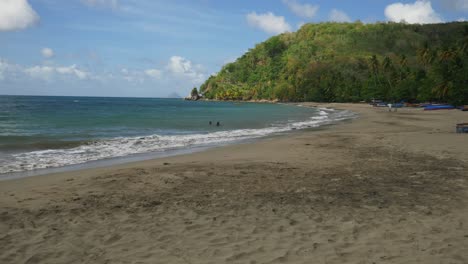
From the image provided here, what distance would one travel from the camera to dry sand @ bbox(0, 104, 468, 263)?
5328 millimetres

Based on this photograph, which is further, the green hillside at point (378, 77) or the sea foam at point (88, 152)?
the green hillside at point (378, 77)

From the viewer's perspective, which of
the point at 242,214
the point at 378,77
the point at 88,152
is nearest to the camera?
the point at 242,214

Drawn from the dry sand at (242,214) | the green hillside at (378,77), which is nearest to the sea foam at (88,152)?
the dry sand at (242,214)

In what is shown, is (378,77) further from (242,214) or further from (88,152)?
(242,214)

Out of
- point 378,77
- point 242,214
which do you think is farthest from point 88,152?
point 378,77

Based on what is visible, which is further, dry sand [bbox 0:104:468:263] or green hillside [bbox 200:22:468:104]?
green hillside [bbox 200:22:468:104]

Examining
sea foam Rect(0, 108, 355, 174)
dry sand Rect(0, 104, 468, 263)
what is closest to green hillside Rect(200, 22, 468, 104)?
sea foam Rect(0, 108, 355, 174)

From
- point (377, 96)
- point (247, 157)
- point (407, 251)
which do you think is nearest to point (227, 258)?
point (407, 251)

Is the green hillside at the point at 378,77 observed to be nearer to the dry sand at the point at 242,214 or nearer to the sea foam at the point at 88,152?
the sea foam at the point at 88,152

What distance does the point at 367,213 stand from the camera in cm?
714

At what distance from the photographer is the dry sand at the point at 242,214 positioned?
5328 mm

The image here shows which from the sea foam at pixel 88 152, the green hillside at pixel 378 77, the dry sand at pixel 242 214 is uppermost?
the green hillside at pixel 378 77

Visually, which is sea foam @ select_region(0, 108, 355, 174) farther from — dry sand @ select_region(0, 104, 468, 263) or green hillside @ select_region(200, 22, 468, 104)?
green hillside @ select_region(200, 22, 468, 104)

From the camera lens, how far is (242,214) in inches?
281
